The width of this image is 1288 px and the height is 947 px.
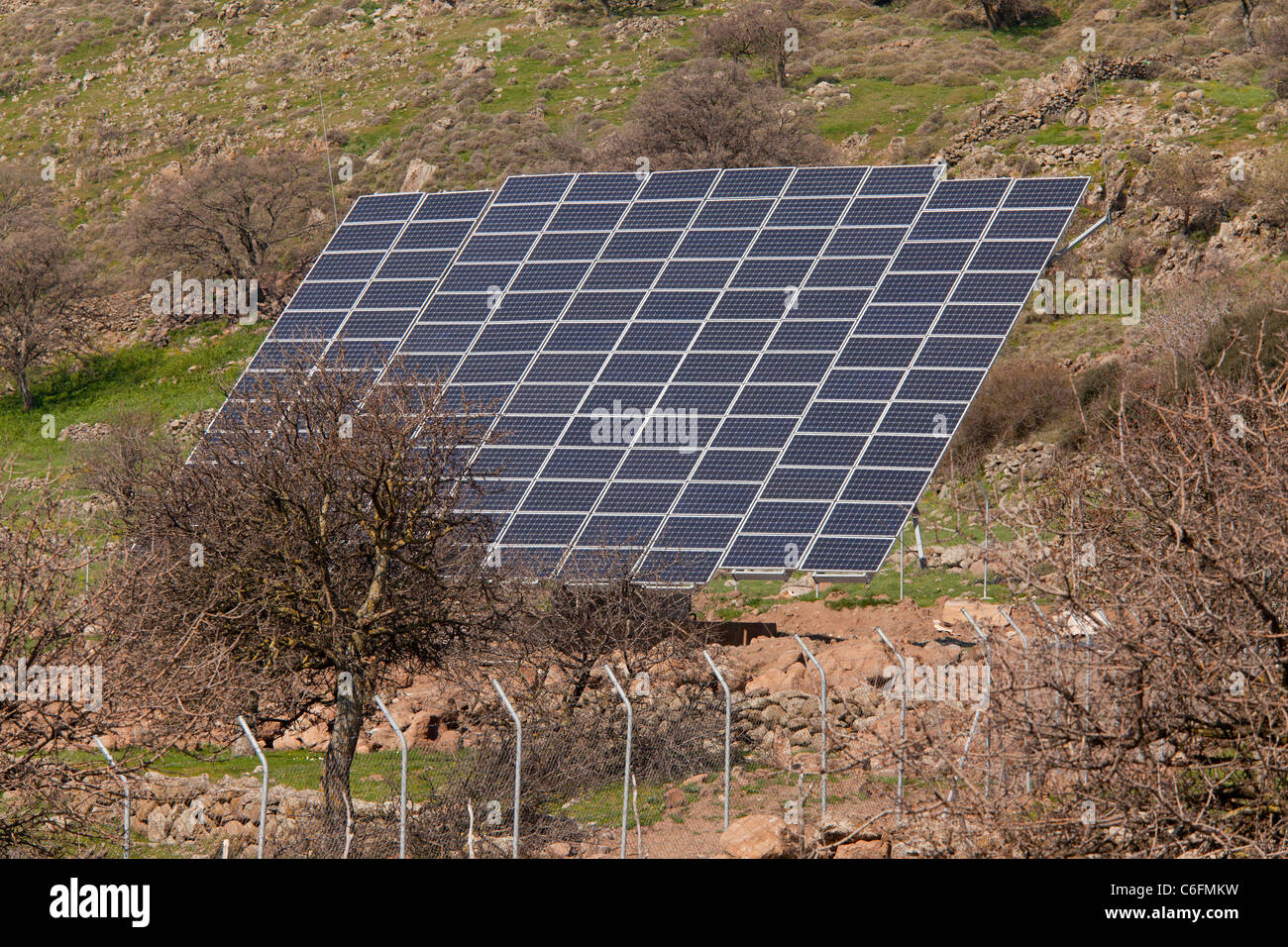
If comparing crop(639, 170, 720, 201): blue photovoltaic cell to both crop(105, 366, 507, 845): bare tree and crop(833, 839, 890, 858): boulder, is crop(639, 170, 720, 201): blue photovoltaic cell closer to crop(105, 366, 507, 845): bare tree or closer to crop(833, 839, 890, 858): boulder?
crop(105, 366, 507, 845): bare tree

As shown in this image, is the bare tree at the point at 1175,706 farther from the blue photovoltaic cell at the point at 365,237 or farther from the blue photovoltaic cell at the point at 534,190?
the blue photovoltaic cell at the point at 365,237

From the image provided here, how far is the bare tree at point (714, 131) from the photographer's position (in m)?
56.3

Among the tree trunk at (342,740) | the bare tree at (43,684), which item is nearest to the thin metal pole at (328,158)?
the tree trunk at (342,740)

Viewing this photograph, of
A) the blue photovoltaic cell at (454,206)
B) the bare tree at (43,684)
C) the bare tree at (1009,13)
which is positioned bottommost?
the bare tree at (1009,13)

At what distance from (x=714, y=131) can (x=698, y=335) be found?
31.7 m

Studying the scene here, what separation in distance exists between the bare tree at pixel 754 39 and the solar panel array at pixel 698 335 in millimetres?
45858

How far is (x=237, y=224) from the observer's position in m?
63.5

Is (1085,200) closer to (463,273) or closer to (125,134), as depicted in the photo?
(463,273)

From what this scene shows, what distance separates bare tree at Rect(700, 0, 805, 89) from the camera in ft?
250

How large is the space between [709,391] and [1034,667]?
13862 millimetres

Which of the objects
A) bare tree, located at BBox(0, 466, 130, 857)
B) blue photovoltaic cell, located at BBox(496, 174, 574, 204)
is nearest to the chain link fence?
bare tree, located at BBox(0, 466, 130, 857)

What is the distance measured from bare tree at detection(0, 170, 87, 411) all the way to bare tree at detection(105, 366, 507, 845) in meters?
42.0

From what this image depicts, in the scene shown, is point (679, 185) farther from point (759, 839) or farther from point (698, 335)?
point (759, 839)
